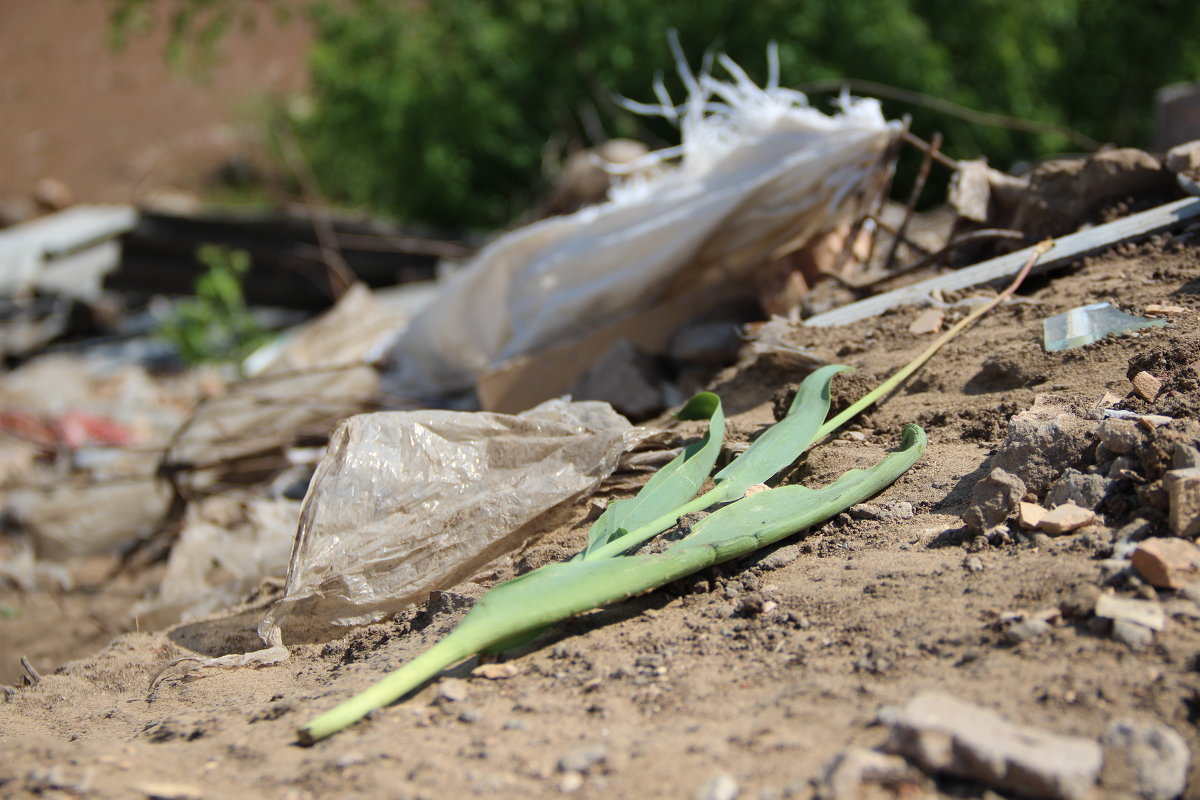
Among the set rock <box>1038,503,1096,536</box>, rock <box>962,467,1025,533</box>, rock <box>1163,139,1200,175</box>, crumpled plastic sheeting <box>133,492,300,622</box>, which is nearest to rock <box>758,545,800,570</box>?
rock <box>962,467,1025,533</box>

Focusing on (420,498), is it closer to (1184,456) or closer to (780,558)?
(780,558)

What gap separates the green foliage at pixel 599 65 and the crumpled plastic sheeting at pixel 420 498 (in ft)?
12.8

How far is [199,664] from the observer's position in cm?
165

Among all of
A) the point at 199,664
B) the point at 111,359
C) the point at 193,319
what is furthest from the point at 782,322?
the point at 111,359

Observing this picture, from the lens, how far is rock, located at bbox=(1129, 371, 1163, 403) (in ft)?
5.22

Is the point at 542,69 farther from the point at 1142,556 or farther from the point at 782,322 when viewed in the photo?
the point at 1142,556

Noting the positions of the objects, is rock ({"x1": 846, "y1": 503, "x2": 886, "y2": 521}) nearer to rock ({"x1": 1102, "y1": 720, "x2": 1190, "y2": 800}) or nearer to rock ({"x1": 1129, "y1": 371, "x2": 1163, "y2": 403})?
rock ({"x1": 1129, "y1": 371, "x2": 1163, "y2": 403})

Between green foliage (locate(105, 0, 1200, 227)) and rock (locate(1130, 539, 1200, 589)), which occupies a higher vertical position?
green foliage (locate(105, 0, 1200, 227))

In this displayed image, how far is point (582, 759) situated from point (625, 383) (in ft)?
A: 4.87

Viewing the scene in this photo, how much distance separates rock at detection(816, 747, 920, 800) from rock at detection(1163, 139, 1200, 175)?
2036 millimetres

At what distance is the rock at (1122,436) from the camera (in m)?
1.40

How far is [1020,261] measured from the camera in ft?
7.75

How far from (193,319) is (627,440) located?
11.7ft

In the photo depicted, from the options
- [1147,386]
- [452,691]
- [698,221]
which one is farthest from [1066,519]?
[698,221]
